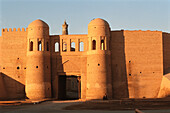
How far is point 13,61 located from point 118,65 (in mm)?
13445

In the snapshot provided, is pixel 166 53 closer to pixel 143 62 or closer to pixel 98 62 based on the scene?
pixel 143 62

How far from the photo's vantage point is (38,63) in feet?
114

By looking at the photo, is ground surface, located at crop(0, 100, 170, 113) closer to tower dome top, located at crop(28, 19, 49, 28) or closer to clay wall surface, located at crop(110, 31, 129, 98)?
clay wall surface, located at crop(110, 31, 129, 98)

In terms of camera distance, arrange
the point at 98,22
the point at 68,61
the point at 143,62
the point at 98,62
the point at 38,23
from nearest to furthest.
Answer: the point at 98,62 < the point at 98,22 < the point at 38,23 < the point at 143,62 < the point at 68,61

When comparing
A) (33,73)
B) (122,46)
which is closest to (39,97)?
(33,73)

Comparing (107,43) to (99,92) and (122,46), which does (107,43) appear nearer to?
(122,46)

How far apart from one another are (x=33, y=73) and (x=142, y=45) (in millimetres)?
13952

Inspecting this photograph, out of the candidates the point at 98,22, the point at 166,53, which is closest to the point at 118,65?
the point at 98,22

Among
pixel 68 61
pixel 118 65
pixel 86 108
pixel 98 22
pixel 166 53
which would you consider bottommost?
pixel 86 108

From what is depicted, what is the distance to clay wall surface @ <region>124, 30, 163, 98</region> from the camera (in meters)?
35.4

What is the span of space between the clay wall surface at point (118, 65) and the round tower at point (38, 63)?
8028 mm

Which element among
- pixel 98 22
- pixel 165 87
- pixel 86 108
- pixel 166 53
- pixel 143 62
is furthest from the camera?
pixel 166 53

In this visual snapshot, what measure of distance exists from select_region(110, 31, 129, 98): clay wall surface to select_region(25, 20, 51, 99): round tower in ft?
26.3

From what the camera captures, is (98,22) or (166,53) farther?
(166,53)
